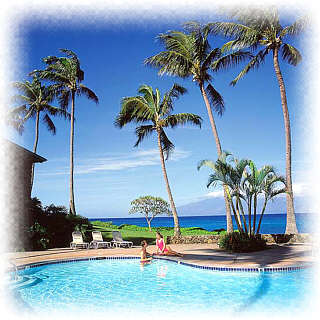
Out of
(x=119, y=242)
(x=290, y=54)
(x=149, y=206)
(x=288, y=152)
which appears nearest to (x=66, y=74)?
(x=119, y=242)

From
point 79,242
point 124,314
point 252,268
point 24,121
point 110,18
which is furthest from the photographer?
point 24,121

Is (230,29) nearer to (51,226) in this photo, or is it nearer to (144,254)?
(144,254)

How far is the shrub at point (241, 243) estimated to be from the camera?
14.1 metres

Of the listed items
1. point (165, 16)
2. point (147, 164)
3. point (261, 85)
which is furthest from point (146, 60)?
point (147, 164)

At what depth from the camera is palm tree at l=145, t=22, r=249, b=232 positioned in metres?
19.5

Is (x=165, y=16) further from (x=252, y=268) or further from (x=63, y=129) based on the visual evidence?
(x=63, y=129)

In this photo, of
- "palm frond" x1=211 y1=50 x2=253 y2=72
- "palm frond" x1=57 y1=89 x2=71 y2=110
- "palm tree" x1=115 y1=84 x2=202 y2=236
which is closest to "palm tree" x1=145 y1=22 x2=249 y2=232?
"palm frond" x1=211 y1=50 x2=253 y2=72

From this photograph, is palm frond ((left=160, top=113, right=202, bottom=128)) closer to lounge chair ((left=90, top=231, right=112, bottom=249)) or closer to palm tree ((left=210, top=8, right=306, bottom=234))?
palm tree ((left=210, top=8, right=306, bottom=234))

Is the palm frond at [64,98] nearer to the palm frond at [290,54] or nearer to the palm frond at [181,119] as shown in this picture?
the palm frond at [181,119]

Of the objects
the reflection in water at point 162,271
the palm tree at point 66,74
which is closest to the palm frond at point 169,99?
the palm tree at point 66,74

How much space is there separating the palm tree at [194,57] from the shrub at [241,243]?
664 cm

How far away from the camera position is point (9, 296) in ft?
25.3

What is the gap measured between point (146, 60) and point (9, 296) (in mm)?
16197

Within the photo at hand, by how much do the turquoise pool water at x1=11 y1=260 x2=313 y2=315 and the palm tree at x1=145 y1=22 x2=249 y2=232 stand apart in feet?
34.4
